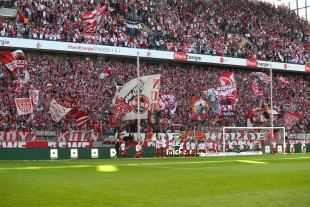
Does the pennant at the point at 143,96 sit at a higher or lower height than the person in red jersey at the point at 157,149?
higher

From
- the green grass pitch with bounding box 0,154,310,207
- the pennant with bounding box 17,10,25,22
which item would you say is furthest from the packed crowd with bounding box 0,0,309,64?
the green grass pitch with bounding box 0,154,310,207

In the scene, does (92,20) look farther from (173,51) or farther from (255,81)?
(255,81)

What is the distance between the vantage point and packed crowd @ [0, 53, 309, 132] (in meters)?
46.8

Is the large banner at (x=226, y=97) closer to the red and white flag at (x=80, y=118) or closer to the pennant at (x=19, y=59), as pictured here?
the red and white flag at (x=80, y=118)

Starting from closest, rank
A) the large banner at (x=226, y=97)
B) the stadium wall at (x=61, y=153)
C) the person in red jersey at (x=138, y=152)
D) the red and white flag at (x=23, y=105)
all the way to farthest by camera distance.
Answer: the stadium wall at (x=61, y=153) < the red and white flag at (x=23, y=105) < the person in red jersey at (x=138, y=152) < the large banner at (x=226, y=97)

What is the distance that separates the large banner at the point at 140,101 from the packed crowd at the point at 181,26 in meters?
10.6

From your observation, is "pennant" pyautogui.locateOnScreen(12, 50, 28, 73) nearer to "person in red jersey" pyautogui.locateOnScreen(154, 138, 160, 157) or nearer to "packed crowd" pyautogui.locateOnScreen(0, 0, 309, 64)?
"packed crowd" pyautogui.locateOnScreen(0, 0, 309, 64)

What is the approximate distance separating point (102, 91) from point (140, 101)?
650 centimetres

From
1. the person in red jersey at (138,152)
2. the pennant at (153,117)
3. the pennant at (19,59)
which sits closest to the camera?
the pennant at (19,59)

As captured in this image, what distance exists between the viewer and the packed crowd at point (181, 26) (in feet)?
177

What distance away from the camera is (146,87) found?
155 ft

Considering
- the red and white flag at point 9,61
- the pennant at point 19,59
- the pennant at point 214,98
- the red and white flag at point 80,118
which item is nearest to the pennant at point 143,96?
the red and white flag at point 80,118

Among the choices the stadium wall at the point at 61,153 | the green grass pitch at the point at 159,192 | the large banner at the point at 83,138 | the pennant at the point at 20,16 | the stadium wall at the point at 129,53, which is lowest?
the green grass pitch at the point at 159,192

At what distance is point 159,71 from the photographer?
60312 mm
